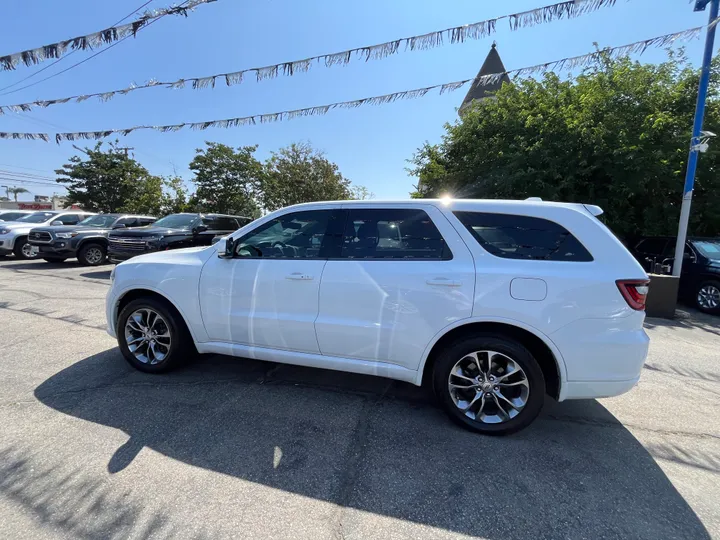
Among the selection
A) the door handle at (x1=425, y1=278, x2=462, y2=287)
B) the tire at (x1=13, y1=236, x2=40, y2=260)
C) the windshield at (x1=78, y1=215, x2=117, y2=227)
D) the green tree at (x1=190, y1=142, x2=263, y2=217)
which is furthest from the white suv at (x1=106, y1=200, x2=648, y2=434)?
the green tree at (x1=190, y1=142, x2=263, y2=217)

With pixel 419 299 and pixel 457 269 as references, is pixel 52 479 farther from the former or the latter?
pixel 457 269

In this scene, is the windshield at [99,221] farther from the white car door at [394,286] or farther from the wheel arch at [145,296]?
the white car door at [394,286]

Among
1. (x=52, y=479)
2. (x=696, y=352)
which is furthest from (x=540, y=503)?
(x=696, y=352)

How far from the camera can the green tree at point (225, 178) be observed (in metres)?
22.9

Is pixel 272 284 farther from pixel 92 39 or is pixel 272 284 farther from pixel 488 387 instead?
pixel 92 39

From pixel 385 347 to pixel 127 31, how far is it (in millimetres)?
7850

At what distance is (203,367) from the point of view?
154 inches

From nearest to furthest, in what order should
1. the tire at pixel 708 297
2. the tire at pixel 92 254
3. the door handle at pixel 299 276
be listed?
the door handle at pixel 299 276 < the tire at pixel 708 297 < the tire at pixel 92 254

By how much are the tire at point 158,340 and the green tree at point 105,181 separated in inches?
1128

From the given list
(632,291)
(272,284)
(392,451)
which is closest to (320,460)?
(392,451)

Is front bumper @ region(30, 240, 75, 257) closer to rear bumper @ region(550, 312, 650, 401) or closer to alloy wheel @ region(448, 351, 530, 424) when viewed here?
alloy wheel @ region(448, 351, 530, 424)

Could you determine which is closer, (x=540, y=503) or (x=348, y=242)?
(x=540, y=503)

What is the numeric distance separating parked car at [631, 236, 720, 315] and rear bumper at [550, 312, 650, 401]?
7.46m

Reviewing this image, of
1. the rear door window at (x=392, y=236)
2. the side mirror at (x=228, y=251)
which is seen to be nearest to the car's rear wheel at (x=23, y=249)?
the side mirror at (x=228, y=251)
